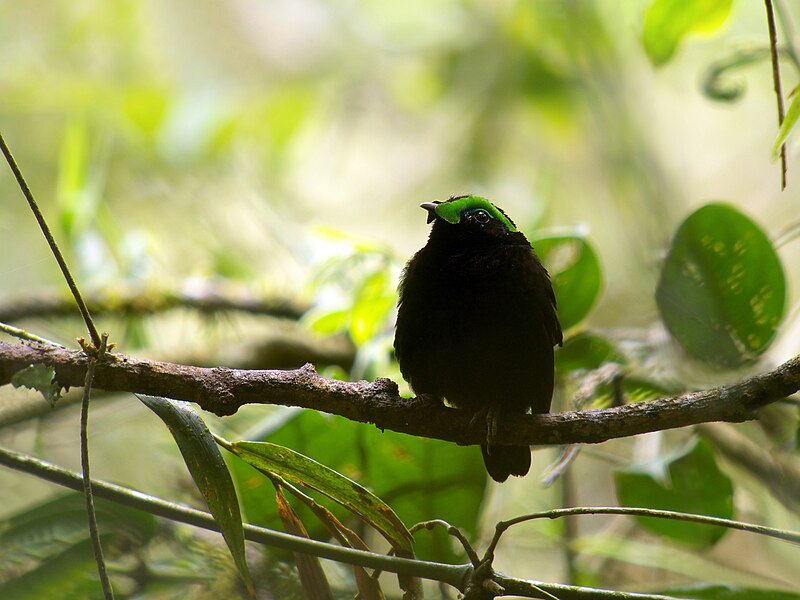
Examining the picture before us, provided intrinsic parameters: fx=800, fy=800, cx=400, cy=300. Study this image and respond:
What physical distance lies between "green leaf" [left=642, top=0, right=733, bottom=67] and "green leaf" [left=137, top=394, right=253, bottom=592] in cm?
146

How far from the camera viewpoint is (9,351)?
130 cm

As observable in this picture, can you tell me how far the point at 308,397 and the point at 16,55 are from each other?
16.8 feet

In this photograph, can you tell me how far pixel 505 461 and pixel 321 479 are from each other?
2.50 feet

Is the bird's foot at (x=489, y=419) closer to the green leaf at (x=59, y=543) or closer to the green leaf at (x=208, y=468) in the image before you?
the green leaf at (x=208, y=468)

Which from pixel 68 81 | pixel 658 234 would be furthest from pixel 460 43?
pixel 658 234

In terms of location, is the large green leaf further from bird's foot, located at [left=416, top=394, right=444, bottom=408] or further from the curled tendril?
the curled tendril

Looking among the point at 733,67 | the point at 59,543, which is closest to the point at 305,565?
the point at 59,543

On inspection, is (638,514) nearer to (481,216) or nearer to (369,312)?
(481,216)

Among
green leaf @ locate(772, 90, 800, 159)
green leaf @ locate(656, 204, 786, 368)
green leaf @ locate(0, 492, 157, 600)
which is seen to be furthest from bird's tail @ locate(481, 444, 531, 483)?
green leaf @ locate(772, 90, 800, 159)

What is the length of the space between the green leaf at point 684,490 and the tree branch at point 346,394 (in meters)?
0.86

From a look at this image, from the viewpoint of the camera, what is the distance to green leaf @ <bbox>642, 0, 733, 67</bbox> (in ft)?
6.24

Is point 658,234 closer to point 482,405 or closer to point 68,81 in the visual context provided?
point 482,405

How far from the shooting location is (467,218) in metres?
2.13

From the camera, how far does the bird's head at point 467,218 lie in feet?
6.89
